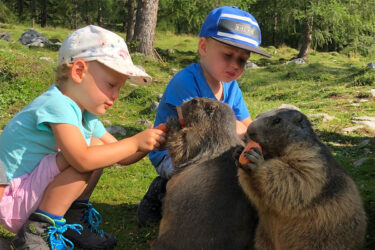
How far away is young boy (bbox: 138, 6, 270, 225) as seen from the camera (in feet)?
12.4

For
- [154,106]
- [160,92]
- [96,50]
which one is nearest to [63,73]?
[96,50]

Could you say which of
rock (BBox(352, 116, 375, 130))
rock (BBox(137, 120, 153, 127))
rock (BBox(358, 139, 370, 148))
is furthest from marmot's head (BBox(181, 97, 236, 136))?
rock (BBox(352, 116, 375, 130))

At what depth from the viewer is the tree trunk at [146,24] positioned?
13.4 meters

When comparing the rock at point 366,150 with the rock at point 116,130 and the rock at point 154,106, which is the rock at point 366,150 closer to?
the rock at point 116,130

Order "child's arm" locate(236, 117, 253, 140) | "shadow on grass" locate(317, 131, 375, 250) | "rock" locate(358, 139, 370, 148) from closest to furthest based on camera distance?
1. "shadow on grass" locate(317, 131, 375, 250)
2. "child's arm" locate(236, 117, 253, 140)
3. "rock" locate(358, 139, 370, 148)

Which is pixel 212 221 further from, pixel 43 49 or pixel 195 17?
pixel 195 17

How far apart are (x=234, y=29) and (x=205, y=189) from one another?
1672mm

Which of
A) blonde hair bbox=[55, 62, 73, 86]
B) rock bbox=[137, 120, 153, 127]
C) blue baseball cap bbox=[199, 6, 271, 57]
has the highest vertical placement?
blue baseball cap bbox=[199, 6, 271, 57]

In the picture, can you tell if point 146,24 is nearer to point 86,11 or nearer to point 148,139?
point 148,139

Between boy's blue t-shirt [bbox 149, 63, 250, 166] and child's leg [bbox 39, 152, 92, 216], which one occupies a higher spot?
boy's blue t-shirt [bbox 149, 63, 250, 166]

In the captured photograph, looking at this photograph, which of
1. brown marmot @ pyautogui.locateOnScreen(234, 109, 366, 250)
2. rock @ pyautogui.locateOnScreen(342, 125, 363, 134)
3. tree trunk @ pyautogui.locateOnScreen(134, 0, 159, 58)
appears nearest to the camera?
brown marmot @ pyautogui.locateOnScreen(234, 109, 366, 250)

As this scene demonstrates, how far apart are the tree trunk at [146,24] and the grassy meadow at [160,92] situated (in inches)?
24.3

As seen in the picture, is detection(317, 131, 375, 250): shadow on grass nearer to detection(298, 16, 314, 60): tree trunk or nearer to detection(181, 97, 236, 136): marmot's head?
detection(181, 97, 236, 136): marmot's head

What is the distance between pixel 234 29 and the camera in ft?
12.3
